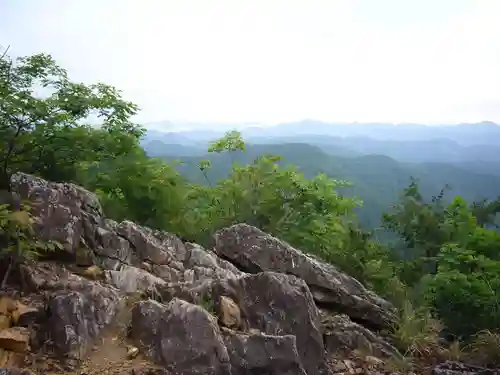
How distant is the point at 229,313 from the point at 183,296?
23.8 inches

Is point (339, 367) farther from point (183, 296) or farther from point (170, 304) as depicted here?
point (170, 304)

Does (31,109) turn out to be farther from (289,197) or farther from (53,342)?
(289,197)

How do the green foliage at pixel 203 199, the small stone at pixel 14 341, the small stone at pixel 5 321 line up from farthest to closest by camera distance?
the green foliage at pixel 203 199
the small stone at pixel 5 321
the small stone at pixel 14 341

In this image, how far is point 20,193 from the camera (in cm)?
600

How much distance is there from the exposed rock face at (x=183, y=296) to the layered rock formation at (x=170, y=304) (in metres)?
0.01

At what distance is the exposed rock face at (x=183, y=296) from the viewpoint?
459 centimetres

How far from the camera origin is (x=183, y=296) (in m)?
5.35

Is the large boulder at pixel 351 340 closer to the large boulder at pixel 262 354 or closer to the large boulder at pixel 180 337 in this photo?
the large boulder at pixel 262 354

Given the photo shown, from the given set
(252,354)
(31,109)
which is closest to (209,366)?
(252,354)

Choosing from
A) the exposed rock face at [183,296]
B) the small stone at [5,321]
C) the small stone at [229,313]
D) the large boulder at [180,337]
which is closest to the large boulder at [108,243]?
the exposed rock face at [183,296]

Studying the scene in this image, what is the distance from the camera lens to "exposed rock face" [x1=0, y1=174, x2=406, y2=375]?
459cm

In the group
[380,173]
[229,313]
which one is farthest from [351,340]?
[380,173]

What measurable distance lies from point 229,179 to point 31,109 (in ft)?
22.7

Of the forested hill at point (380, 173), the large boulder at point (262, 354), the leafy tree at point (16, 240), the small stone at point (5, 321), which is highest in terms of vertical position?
the leafy tree at point (16, 240)
